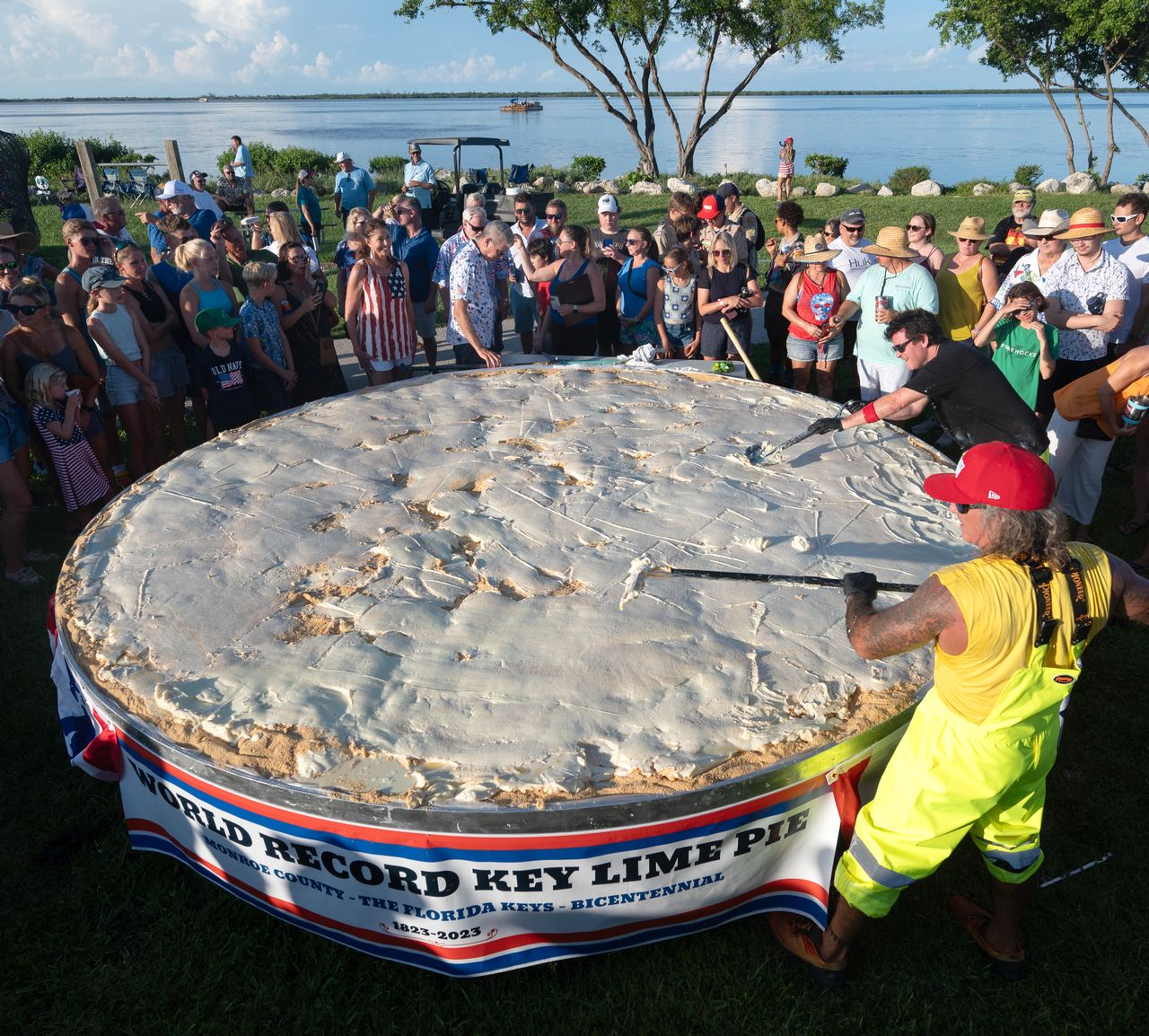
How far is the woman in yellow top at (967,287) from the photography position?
5.63 meters

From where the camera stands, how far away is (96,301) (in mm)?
4793

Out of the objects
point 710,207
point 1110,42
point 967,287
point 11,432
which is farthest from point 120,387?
point 1110,42

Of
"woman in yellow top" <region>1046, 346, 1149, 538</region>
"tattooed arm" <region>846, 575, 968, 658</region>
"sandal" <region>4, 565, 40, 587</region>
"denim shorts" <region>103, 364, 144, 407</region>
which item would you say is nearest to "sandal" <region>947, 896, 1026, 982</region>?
"tattooed arm" <region>846, 575, 968, 658</region>

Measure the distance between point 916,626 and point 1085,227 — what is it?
4.07 meters

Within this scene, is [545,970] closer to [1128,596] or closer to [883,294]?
[1128,596]

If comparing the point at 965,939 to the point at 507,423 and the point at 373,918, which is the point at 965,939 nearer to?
the point at 373,918

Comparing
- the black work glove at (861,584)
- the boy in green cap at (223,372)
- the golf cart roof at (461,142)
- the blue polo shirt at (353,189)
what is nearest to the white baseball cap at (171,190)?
the boy in green cap at (223,372)

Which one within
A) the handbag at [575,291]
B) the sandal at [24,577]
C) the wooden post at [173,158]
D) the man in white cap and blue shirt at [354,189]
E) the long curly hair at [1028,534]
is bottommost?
the sandal at [24,577]

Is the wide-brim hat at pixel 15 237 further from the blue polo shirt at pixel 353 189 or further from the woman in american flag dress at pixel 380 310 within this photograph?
the blue polo shirt at pixel 353 189

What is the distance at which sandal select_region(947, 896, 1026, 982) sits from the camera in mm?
2432

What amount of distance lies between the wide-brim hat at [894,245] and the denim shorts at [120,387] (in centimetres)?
459

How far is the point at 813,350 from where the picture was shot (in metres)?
5.80

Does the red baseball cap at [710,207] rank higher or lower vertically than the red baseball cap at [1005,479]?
higher

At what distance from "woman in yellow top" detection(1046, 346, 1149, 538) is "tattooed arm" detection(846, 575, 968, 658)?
2.51m
